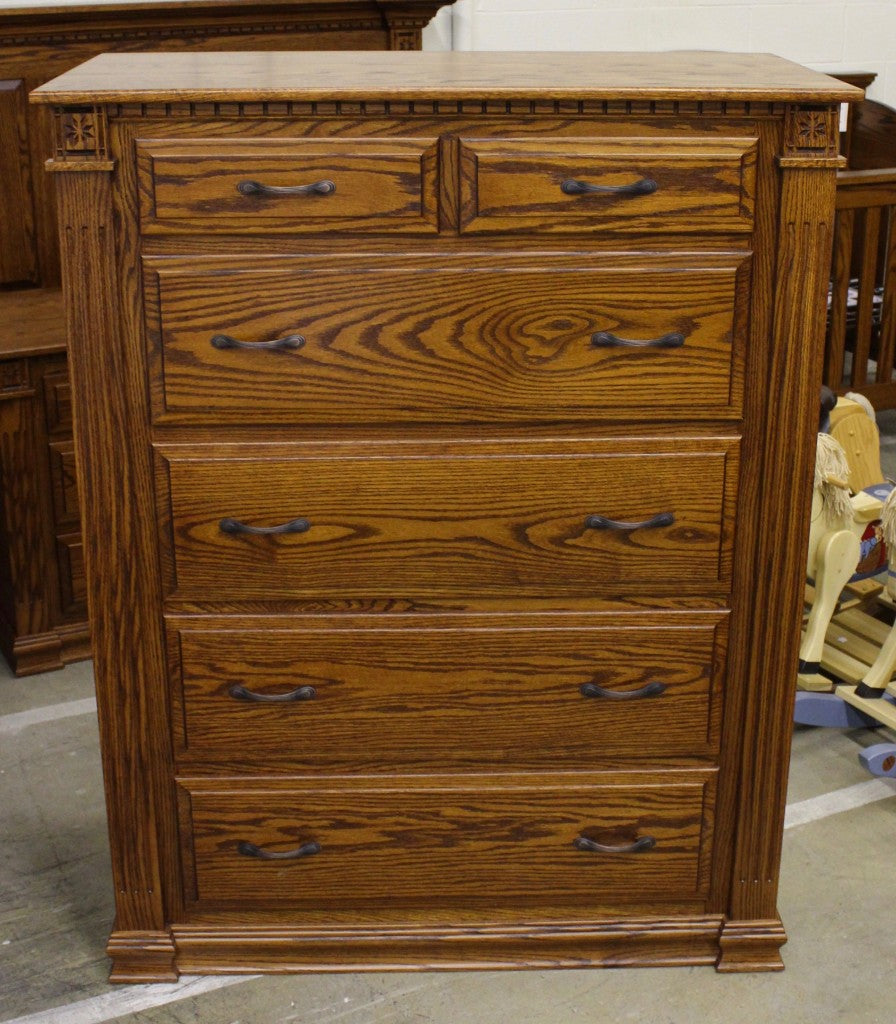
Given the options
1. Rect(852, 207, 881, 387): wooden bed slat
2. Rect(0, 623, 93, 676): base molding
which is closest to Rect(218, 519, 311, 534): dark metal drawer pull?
Rect(0, 623, 93, 676): base molding

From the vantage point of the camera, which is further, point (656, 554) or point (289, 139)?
point (656, 554)

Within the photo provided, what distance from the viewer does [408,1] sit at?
355 cm

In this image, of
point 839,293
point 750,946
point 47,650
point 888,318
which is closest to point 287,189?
point 750,946

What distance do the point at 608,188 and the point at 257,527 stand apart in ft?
2.13

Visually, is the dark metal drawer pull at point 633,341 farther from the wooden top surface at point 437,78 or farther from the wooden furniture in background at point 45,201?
the wooden furniture in background at point 45,201

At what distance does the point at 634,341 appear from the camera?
1.81 metres

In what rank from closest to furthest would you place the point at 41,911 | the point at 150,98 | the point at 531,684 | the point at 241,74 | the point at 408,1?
the point at 150,98 < the point at 241,74 < the point at 531,684 < the point at 41,911 < the point at 408,1

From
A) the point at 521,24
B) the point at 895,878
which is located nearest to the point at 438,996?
the point at 895,878

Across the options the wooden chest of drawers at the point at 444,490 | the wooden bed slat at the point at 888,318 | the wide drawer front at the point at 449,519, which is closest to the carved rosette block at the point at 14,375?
the wooden chest of drawers at the point at 444,490

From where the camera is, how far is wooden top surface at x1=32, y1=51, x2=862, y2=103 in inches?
65.8

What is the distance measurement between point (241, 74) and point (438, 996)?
137 centimetres

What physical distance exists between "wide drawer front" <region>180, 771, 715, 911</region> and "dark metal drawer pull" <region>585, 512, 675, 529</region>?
0.40 meters

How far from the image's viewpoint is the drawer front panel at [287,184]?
171 centimetres

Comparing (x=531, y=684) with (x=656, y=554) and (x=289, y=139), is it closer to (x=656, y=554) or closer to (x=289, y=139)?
(x=656, y=554)
